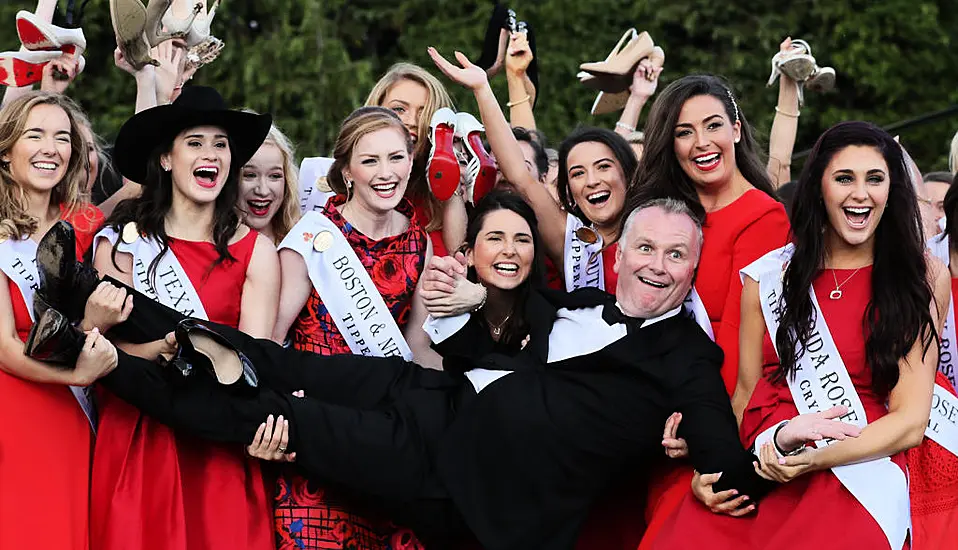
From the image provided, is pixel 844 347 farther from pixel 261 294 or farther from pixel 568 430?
pixel 261 294

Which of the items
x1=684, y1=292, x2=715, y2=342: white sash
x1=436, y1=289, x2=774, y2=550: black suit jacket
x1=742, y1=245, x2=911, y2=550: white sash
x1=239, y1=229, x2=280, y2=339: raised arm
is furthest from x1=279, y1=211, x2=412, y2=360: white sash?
x1=742, y1=245, x2=911, y2=550: white sash

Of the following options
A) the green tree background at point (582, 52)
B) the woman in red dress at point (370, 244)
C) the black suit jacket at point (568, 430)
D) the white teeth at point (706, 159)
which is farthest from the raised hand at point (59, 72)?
the green tree background at point (582, 52)

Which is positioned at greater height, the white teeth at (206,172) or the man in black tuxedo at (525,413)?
the white teeth at (206,172)

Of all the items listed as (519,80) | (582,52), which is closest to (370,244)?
(519,80)

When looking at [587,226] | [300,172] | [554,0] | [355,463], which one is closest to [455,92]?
[554,0]

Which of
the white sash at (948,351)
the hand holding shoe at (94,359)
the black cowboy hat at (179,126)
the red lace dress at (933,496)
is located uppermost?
the black cowboy hat at (179,126)

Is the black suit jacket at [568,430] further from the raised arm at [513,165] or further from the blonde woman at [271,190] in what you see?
the blonde woman at [271,190]

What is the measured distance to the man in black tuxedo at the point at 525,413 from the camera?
4910mm

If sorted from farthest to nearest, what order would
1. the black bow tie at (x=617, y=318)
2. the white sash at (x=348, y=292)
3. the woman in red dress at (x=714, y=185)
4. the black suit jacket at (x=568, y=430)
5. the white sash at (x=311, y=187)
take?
the white sash at (x=311, y=187)
the white sash at (x=348, y=292)
the woman in red dress at (x=714, y=185)
the black bow tie at (x=617, y=318)
the black suit jacket at (x=568, y=430)

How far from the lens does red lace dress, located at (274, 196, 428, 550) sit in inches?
203

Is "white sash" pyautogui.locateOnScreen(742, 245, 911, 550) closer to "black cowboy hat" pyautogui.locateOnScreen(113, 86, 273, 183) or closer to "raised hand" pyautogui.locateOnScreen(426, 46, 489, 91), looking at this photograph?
"raised hand" pyautogui.locateOnScreen(426, 46, 489, 91)

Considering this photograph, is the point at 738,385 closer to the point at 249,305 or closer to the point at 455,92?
the point at 249,305

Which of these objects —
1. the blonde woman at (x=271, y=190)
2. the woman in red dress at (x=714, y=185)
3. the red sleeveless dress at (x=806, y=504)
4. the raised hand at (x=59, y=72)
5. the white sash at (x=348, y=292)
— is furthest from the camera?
the raised hand at (x=59, y=72)

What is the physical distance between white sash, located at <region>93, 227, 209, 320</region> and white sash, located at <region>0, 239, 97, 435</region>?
346mm
